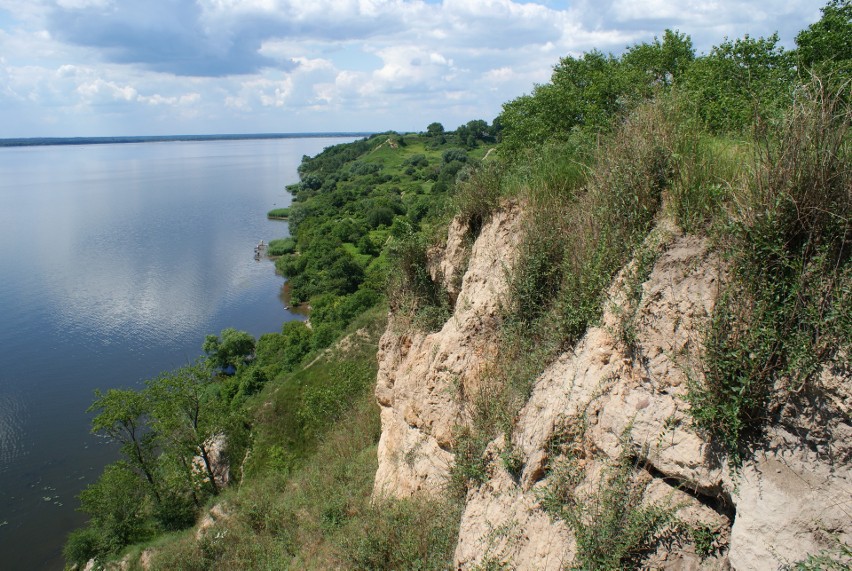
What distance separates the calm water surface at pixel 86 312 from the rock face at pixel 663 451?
26.2m

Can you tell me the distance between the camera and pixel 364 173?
11669cm

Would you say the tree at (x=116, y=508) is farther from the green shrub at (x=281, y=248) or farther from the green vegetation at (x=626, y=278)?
the green shrub at (x=281, y=248)

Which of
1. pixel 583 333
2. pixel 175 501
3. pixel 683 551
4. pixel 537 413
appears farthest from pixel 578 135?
pixel 175 501

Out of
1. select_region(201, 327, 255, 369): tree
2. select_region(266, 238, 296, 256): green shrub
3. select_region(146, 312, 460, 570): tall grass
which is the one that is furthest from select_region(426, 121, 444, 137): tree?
select_region(146, 312, 460, 570): tall grass

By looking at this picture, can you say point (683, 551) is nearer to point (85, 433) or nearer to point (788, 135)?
point (788, 135)

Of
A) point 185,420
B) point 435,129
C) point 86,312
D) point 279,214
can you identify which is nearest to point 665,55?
point 185,420

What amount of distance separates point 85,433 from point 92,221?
209 feet

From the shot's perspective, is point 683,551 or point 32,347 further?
point 32,347

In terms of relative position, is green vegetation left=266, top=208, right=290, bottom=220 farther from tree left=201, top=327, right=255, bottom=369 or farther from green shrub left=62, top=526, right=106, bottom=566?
green shrub left=62, top=526, right=106, bottom=566

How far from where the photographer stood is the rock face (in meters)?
4.13

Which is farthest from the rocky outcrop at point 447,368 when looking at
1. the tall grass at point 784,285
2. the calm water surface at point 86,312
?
the calm water surface at point 86,312

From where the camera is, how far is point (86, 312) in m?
47.0

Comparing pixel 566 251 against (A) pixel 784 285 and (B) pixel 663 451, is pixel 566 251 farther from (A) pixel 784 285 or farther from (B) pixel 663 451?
(B) pixel 663 451

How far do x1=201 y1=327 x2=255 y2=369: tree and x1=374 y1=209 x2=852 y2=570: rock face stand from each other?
121 ft
